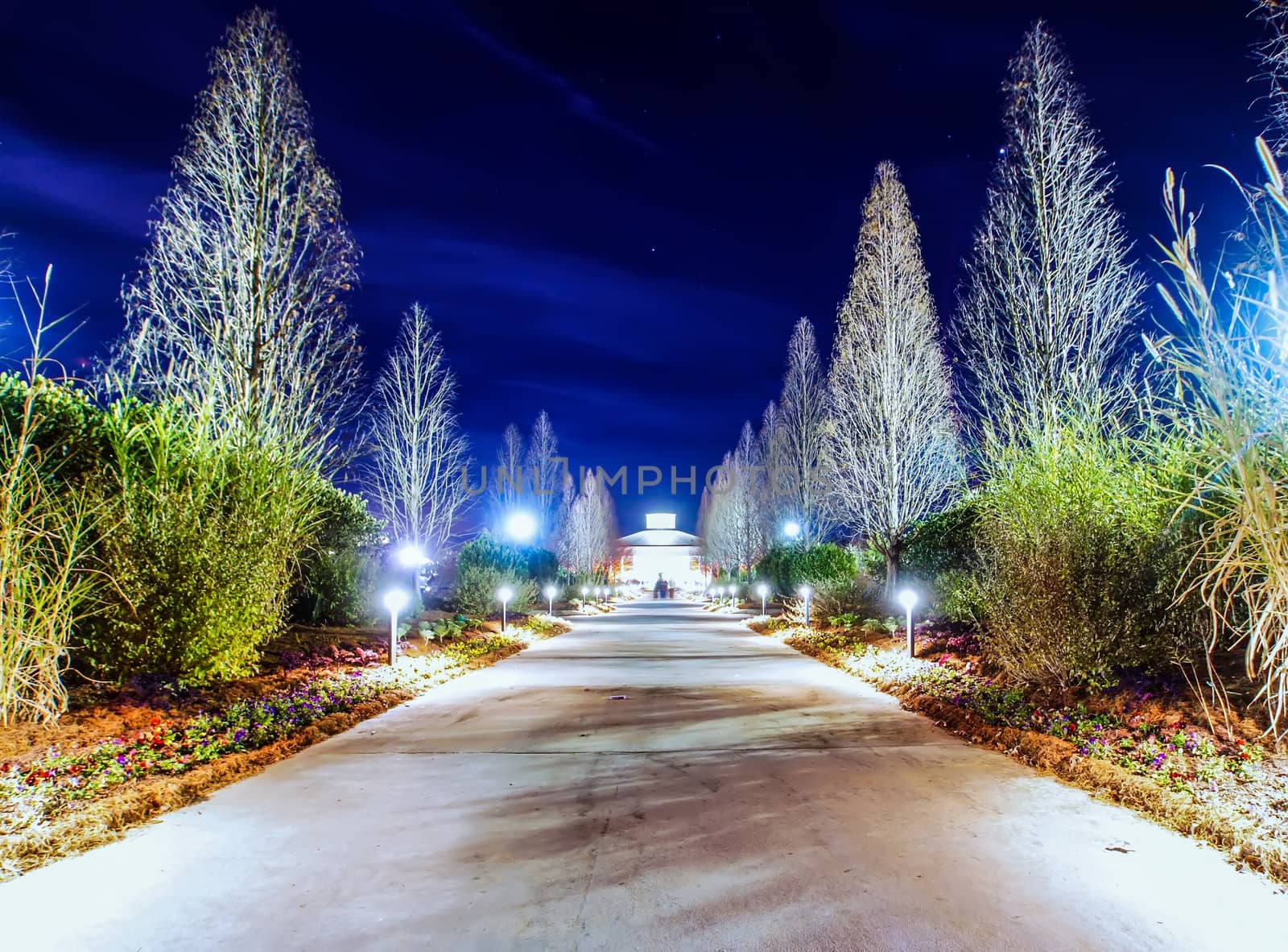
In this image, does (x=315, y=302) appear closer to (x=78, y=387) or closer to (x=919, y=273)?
(x=78, y=387)

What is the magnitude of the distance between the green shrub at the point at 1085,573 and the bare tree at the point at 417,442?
51.4 ft

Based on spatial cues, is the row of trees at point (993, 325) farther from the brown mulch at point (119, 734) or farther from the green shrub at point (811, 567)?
the brown mulch at point (119, 734)

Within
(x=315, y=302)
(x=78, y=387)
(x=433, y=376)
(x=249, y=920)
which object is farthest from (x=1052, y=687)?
(x=433, y=376)

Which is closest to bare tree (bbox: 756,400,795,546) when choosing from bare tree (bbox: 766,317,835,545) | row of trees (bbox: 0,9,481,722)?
bare tree (bbox: 766,317,835,545)

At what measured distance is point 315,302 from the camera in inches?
460

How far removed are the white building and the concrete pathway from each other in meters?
75.6

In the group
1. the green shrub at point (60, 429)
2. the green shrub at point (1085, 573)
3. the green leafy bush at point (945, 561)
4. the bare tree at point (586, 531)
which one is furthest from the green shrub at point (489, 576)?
the green shrub at point (1085, 573)

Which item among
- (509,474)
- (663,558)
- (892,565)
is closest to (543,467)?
(509,474)

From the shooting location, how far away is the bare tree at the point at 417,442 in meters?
20.2

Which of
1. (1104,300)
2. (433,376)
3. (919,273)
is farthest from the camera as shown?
(433,376)

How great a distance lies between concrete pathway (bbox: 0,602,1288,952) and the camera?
Answer: 2.88 metres

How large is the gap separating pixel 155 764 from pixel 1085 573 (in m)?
6.82

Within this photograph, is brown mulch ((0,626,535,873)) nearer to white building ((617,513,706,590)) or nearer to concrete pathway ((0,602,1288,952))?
concrete pathway ((0,602,1288,952))

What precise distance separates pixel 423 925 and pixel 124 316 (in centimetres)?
1071
